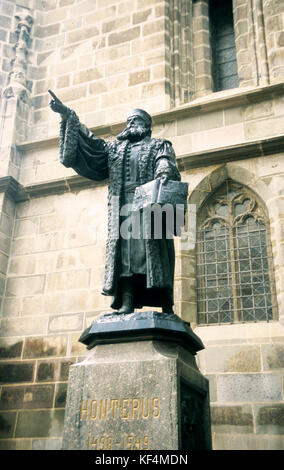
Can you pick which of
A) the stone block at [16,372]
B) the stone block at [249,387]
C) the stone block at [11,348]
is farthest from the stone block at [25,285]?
the stone block at [249,387]

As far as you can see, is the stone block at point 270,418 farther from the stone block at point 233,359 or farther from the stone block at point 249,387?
the stone block at point 233,359

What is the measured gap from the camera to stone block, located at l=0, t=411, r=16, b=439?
6137mm

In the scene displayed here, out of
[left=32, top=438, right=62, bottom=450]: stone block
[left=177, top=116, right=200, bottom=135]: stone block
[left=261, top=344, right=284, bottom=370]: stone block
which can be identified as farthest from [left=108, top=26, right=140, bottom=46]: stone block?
Answer: [left=32, top=438, right=62, bottom=450]: stone block

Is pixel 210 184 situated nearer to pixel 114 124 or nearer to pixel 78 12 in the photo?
pixel 114 124

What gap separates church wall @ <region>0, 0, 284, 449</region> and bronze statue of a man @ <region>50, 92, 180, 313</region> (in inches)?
91.6

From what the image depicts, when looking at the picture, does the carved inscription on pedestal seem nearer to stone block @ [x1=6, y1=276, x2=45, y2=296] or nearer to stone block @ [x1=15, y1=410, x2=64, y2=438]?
stone block @ [x1=15, y1=410, x2=64, y2=438]

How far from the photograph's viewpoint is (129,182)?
13.3 ft

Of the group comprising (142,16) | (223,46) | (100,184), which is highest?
(142,16)

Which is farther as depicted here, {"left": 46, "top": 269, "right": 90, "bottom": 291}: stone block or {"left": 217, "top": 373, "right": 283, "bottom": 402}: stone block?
{"left": 46, "top": 269, "right": 90, "bottom": 291}: stone block

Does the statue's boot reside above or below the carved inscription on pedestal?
above

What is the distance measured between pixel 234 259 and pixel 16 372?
3135 mm

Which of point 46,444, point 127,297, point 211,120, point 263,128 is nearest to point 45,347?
point 46,444

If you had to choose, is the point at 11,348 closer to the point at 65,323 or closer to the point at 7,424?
the point at 65,323
